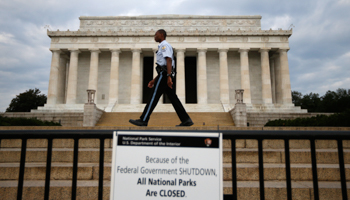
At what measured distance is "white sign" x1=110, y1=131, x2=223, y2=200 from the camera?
2617 mm

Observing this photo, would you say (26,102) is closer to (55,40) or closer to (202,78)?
(55,40)

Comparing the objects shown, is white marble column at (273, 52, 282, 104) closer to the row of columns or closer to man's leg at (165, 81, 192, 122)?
the row of columns

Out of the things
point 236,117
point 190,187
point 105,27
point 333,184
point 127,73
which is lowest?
point 333,184

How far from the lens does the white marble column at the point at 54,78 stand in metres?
37.6

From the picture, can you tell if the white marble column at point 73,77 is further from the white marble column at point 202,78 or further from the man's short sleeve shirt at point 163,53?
the man's short sleeve shirt at point 163,53

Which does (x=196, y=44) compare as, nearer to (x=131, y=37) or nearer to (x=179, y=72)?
(x=179, y=72)

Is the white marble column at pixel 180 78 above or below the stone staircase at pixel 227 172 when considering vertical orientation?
above

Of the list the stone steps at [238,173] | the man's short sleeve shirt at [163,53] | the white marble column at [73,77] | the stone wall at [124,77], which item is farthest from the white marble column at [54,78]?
the man's short sleeve shirt at [163,53]

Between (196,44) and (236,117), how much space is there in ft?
60.1

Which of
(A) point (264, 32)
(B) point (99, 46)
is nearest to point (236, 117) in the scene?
(A) point (264, 32)

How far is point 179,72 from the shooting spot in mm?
37906

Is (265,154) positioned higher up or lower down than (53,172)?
higher up

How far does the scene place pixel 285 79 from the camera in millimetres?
38062

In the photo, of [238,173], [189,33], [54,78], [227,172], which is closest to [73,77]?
[54,78]
